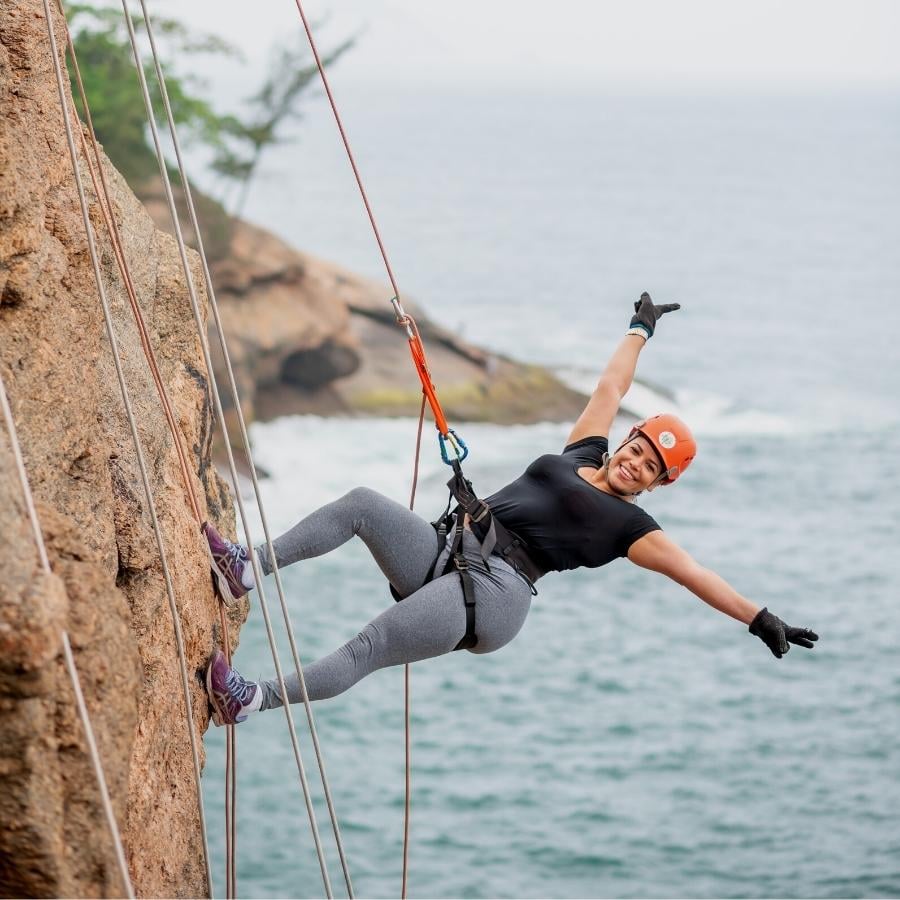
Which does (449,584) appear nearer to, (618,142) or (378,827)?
(378,827)

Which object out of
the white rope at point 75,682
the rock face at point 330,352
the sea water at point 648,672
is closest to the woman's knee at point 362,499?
the white rope at point 75,682

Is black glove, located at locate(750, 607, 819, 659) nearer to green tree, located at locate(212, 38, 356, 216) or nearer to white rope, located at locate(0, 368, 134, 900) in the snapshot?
white rope, located at locate(0, 368, 134, 900)

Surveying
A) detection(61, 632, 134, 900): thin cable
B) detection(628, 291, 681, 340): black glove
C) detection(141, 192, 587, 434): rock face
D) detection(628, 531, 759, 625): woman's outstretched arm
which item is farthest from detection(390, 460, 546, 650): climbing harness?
detection(141, 192, 587, 434): rock face

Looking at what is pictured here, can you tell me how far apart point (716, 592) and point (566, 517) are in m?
0.59

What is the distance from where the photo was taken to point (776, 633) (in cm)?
455

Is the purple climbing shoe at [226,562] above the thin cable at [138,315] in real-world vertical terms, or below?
below

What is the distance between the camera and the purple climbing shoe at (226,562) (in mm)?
4785

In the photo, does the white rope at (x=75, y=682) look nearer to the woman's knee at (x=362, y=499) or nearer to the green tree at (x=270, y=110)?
Result: the woman's knee at (x=362, y=499)

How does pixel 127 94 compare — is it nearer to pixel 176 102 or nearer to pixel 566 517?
pixel 176 102

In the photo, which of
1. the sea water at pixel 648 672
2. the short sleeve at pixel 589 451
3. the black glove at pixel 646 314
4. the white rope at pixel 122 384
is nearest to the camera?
the white rope at pixel 122 384

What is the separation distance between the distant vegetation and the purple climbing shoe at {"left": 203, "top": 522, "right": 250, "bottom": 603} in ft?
69.1

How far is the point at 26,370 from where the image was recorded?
404cm

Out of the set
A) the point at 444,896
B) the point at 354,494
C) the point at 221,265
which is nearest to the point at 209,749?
the point at 444,896

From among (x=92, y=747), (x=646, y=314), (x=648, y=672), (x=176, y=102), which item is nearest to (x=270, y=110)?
(x=176, y=102)
